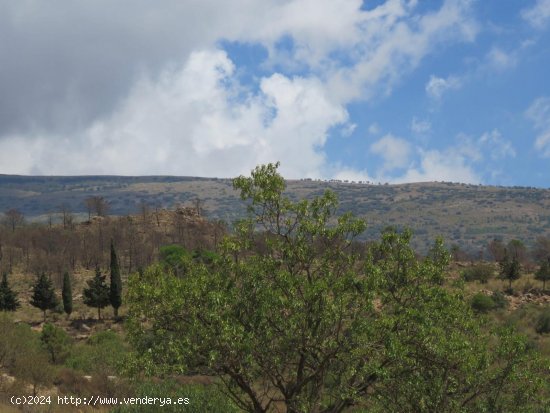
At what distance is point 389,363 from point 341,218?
395 centimetres

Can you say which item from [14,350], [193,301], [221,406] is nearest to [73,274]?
[14,350]

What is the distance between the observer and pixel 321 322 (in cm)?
1374

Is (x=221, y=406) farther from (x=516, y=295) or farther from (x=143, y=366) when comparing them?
(x=516, y=295)

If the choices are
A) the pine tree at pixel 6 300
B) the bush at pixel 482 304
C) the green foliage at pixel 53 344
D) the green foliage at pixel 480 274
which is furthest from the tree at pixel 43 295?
the green foliage at pixel 480 274

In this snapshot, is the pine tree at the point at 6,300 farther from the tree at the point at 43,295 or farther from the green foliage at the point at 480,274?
the green foliage at the point at 480,274

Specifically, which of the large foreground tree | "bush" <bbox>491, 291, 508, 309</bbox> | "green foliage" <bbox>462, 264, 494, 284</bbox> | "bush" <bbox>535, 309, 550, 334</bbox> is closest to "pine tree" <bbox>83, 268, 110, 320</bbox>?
"bush" <bbox>491, 291, 508, 309</bbox>

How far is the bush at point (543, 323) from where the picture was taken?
160 ft

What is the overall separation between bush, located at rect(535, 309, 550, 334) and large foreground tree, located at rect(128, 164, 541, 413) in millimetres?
37671

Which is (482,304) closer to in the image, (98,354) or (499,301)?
(499,301)

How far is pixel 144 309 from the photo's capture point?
14031 mm

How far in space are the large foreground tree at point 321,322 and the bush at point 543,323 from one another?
124ft

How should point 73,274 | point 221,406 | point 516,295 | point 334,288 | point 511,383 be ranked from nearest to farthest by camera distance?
point 334,288 < point 511,383 < point 221,406 < point 516,295 < point 73,274

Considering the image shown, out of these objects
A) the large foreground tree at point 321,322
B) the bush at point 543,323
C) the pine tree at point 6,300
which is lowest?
the pine tree at point 6,300

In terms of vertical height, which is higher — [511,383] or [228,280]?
[228,280]
